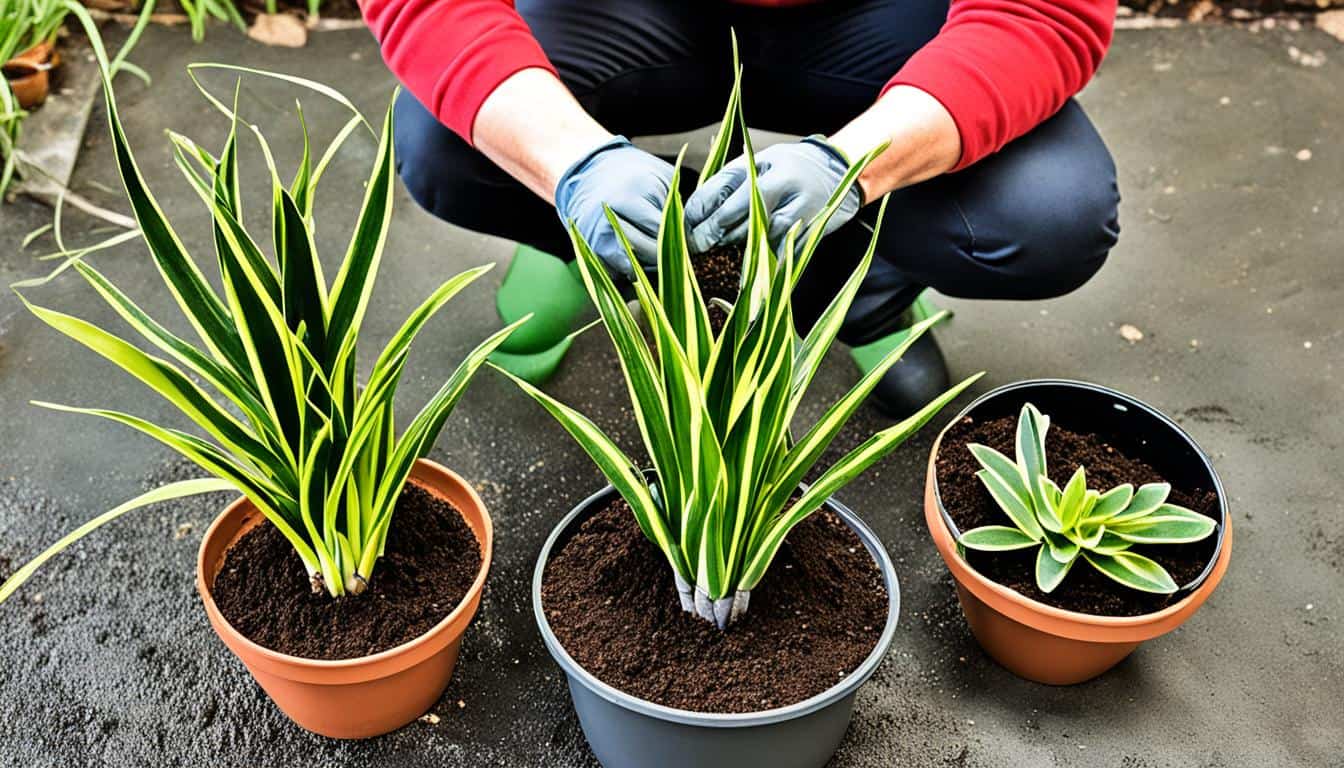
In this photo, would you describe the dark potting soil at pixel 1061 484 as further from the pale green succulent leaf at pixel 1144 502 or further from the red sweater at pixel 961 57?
the red sweater at pixel 961 57

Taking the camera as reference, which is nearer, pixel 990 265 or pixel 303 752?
pixel 303 752

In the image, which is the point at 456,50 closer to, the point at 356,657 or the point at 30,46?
the point at 356,657

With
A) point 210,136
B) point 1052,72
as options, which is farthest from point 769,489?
point 210,136

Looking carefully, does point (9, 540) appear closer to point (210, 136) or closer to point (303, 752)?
point (303, 752)

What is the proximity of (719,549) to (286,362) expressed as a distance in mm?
393

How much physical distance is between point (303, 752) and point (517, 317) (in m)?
0.64

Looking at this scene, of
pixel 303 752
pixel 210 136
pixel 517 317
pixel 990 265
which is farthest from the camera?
pixel 210 136

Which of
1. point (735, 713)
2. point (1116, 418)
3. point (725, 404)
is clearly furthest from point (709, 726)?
point (1116, 418)

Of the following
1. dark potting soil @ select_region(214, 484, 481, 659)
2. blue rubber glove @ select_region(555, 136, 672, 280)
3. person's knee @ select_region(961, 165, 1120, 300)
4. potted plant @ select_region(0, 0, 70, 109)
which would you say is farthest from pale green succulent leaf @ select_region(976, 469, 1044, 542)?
potted plant @ select_region(0, 0, 70, 109)

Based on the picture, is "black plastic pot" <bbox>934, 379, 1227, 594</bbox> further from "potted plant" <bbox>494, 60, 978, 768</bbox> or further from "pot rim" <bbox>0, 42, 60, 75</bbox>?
"pot rim" <bbox>0, 42, 60, 75</bbox>

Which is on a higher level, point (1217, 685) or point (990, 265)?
point (990, 265)

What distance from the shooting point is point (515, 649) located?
131 centimetres

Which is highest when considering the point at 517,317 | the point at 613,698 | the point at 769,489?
the point at 769,489

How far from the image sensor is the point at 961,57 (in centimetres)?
119
